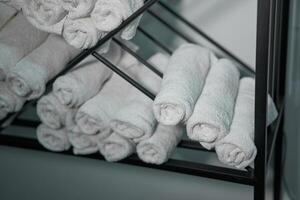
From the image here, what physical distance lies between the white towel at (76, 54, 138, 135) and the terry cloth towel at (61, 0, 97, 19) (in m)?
0.16

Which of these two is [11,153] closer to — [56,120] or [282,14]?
[56,120]

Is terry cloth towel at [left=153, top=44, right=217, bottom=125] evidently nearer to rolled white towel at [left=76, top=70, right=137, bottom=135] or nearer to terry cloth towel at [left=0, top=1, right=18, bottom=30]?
rolled white towel at [left=76, top=70, right=137, bottom=135]

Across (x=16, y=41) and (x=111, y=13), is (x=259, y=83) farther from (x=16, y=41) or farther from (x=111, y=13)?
(x=16, y=41)

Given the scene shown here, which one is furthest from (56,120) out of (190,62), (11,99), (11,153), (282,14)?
(282,14)

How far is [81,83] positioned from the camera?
2.53 feet

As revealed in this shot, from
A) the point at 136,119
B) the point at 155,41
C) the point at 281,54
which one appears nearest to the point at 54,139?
the point at 136,119

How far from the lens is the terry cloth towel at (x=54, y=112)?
79cm

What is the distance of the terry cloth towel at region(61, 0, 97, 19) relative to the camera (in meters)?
0.67

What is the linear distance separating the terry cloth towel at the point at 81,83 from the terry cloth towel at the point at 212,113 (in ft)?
0.62

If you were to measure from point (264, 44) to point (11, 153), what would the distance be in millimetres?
755

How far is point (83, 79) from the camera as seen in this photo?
778mm

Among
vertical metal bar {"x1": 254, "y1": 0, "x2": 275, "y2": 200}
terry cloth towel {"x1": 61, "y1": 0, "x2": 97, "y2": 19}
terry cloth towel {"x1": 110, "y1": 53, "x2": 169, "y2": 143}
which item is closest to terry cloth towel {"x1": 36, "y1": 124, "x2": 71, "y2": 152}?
terry cloth towel {"x1": 110, "y1": 53, "x2": 169, "y2": 143}

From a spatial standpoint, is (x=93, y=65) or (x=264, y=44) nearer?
(x=264, y=44)

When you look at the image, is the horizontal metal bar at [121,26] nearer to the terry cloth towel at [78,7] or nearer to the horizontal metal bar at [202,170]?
the terry cloth towel at [78,7]
